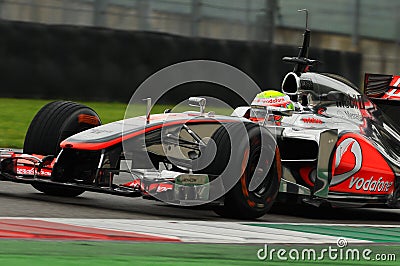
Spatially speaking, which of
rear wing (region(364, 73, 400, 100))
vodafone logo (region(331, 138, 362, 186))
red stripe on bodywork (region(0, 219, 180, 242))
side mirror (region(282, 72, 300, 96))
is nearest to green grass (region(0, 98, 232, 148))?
side mirror (region(282, 72, 300, 96))

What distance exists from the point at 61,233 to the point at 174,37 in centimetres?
1279

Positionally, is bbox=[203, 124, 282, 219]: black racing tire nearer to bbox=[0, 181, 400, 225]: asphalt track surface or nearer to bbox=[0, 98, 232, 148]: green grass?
bbox=[0, 181, 400, 225]: asphalt track surface

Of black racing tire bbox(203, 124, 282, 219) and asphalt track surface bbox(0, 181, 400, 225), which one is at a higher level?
black racing tire bbox(203, 124, 282, 219)

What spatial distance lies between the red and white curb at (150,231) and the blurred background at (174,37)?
1008 centimetres

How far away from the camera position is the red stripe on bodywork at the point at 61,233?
6238 millimetres

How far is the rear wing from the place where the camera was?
33.7 feet

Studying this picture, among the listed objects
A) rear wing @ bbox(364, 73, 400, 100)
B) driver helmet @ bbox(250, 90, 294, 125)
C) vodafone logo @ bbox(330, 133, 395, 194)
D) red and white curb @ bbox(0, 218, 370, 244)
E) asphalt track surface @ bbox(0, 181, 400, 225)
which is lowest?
asphalt track surface @ bbox(0, 181, 400, 225)

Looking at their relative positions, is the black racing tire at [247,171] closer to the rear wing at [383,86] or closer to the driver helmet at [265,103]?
the driver helmet at [265,103]

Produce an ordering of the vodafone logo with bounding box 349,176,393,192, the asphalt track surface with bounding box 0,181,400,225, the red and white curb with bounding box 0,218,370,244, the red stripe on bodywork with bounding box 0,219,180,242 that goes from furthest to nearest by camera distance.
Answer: the vodafone logo with bounding box 349,176,393,192, the asphalt track surface with bounding box 0,181,400,225, the red and white curb with bounding box 0,218,370,244, the red stripe on bodywork with bounding box 0,219,180,242

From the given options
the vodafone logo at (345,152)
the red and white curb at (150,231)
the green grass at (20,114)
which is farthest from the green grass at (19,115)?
the red and white curb at (150,231)

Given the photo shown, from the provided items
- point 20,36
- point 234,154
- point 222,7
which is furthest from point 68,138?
point 222,7

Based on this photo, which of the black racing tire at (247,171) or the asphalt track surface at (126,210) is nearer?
the asphalt track surface at (126,210)

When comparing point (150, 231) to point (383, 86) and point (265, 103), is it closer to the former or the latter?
point (265, 103)

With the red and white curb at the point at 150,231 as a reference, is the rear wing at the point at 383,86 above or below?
above
